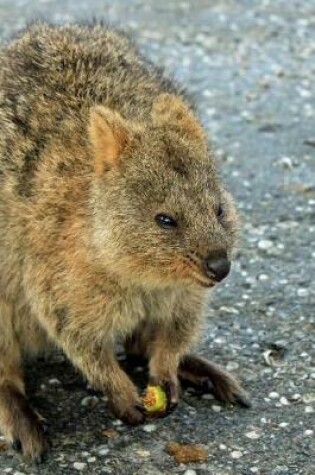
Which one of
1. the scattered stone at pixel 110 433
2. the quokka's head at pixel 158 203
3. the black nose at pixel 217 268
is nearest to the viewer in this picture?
the black nose at pixel 217 268

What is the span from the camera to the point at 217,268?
419cm

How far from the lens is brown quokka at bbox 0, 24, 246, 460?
439cm

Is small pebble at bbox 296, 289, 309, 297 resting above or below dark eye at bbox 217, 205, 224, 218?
below

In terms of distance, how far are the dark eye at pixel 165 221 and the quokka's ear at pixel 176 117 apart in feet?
1.47

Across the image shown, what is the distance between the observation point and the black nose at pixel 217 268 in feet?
13.8

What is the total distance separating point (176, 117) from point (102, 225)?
599mm

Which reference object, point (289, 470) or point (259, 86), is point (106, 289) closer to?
point (289, 470)

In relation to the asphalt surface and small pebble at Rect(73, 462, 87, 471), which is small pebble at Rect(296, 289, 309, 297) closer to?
the asphalt surface

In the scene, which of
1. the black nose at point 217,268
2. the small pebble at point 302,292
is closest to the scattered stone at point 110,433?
the black nose at point 217,268

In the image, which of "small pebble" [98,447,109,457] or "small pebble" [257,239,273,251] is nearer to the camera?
Result: "small pebble" [98,447,109,457]

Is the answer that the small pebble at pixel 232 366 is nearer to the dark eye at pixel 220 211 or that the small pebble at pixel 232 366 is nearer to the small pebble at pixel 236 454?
the small pebble at pixel 236 454

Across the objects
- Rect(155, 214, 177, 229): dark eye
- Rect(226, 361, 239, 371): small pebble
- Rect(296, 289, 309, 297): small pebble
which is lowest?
Rect(226, 361, 239, 371): small pebble

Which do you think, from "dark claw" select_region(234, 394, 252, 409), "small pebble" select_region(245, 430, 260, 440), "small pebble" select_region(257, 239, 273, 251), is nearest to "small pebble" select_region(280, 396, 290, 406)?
"dark claw" select_region(234, 394, 252, 409)

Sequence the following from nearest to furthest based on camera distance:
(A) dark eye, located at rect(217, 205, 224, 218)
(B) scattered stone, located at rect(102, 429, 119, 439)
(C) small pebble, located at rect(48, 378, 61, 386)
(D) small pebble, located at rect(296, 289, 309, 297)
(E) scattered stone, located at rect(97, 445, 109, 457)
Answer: (A) dark eye, located at rect(217, 205, 224, 218) → (E) scattered stone, located at rect(97, 445, 109, 457) → (B) scattered stone, located at rect(102, 429, 119, 439) → (C) small pebble, located at rect(48, 378, 61, 386) → (D) small pebble, located at rect(296, 289, 309, 297)
